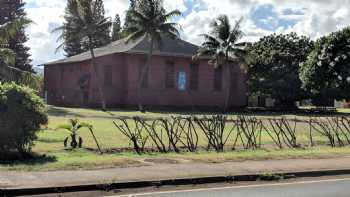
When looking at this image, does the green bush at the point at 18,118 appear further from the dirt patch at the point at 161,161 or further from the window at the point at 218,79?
the window at the point at 218,79

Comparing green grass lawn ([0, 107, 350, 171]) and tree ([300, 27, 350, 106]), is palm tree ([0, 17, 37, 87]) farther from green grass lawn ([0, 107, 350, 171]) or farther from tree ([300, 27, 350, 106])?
tree ([300, 27, 350, 106])

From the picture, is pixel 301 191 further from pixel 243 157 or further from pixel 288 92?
pixel 288 92

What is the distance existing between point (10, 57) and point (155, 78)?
107ft

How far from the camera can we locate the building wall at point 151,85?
58.3 m

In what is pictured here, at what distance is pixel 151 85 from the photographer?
58.8m

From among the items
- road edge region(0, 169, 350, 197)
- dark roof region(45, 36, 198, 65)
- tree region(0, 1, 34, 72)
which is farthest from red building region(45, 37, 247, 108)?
road edge region(0, 169, 350, 197)

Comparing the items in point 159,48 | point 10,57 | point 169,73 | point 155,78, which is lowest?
point 10,57

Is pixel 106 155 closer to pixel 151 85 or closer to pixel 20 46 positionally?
pixel 151 85

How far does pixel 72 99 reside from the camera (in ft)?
212

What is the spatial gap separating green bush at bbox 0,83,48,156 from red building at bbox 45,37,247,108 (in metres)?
41.9

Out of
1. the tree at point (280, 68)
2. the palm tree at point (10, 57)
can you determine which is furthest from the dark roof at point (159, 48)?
the palm tree at point (10, 57)

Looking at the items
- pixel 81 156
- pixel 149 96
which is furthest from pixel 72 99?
pixel 81 156

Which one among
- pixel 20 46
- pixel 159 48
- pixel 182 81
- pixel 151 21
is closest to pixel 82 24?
pixel 151 21

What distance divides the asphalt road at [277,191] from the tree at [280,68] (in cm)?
4737
